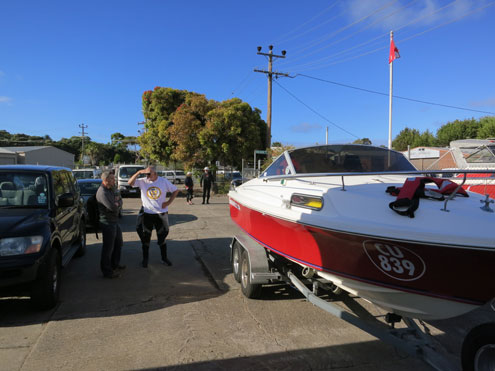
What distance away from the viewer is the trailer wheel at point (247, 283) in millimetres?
4246

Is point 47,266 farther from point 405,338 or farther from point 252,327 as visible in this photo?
point 405,338

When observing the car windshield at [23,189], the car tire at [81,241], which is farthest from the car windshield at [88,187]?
the car windshield at [23,189]

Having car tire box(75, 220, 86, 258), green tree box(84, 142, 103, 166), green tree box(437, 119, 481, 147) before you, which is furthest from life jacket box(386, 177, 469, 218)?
green tree box(84, 142, 103, 166)

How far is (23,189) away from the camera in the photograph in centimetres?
465

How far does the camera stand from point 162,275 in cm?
542

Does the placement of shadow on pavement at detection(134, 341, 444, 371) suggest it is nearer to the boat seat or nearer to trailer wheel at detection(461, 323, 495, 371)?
trailer wheel at detection(461, 323, 495, 371)

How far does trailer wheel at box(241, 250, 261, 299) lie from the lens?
4.25 metres

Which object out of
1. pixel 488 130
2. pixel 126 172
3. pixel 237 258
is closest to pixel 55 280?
pixel 237 258

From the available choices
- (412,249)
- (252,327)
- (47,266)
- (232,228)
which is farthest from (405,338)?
(232,228)

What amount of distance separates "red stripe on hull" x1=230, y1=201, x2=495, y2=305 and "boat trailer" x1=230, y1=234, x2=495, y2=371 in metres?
0.28

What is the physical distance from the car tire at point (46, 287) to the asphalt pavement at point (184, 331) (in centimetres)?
13

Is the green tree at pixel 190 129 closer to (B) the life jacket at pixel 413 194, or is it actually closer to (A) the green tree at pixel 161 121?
(A) the green tree at pixel 161 121

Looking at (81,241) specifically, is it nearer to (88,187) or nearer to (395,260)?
(88,187)

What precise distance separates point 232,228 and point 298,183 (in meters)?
6.32
